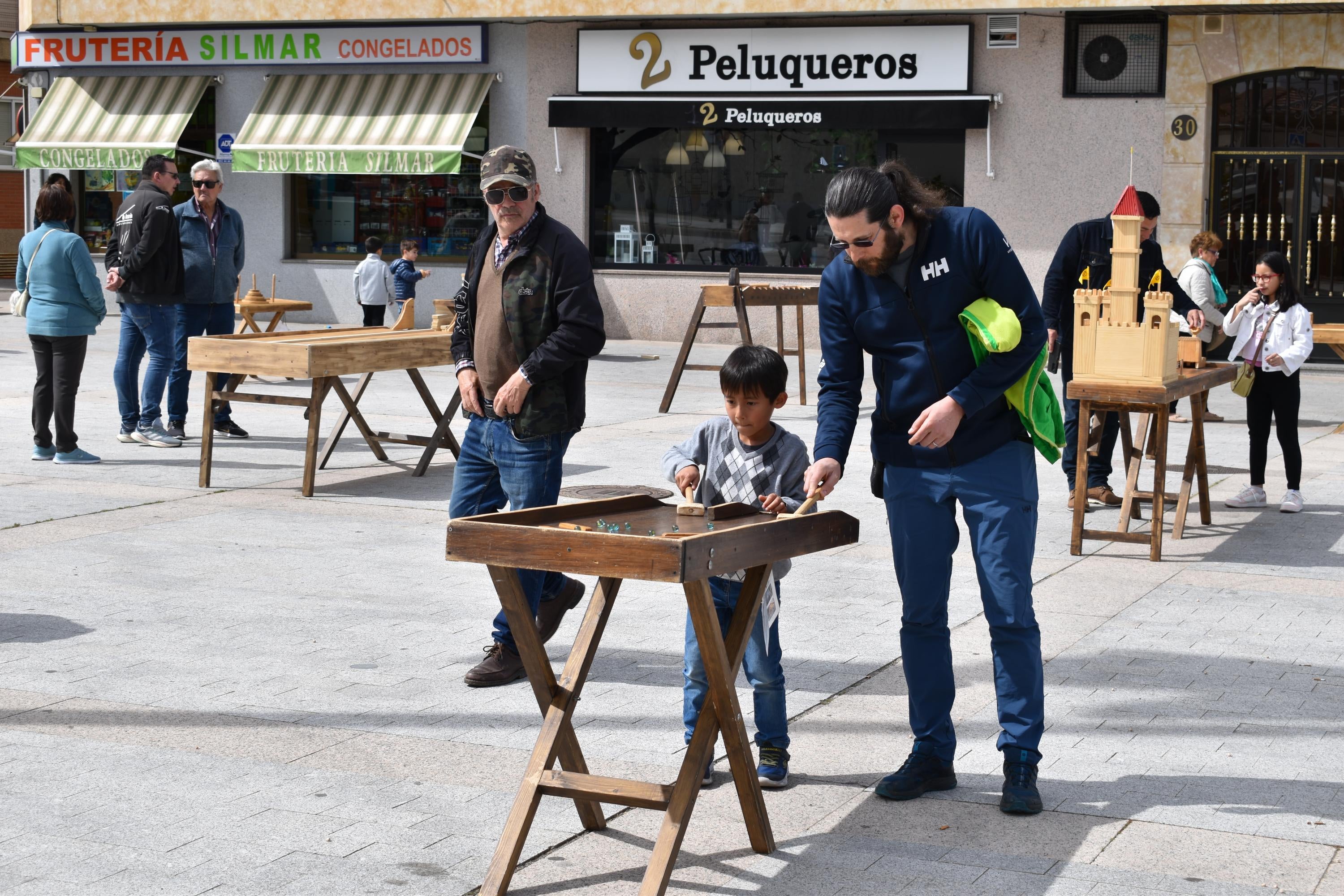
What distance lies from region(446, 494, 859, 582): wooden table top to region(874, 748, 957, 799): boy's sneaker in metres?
0.74

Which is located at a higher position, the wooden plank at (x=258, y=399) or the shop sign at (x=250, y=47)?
the shop sign at (x=250, y=47)

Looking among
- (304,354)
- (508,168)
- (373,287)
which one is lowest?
(304,354)

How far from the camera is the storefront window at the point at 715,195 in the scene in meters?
21.3

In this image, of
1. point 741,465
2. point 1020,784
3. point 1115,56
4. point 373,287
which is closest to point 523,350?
point 741,465

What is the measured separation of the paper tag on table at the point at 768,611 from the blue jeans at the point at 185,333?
7.64m

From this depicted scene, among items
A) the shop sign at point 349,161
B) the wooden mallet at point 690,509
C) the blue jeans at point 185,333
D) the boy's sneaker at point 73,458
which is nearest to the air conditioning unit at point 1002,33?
the shop sign at point 349,161

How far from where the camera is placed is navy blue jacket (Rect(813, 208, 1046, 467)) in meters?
4.33

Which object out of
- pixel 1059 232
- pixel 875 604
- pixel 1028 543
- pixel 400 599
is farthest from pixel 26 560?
pixel 1059 232

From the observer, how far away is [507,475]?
561 cm

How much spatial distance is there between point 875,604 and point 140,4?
19849 mm

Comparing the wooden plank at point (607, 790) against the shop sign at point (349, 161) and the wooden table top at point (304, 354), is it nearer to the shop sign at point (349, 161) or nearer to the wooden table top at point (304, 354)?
the wooden table top at point (304, 354)

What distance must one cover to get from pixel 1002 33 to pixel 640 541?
17.8m

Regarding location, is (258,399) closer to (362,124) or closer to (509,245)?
(509,245)

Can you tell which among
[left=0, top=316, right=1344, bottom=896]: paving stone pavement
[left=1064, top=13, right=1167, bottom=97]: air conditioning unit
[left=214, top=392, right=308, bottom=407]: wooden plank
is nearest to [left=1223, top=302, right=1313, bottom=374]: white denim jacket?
[left=0, top=316, right=1344, bottom=896]: paving stone pavement
